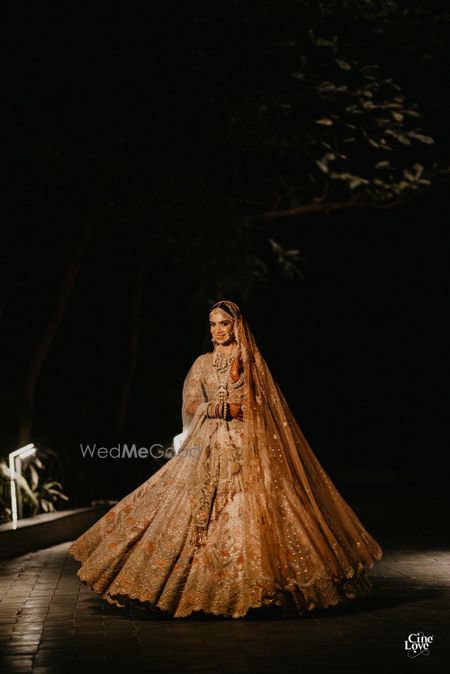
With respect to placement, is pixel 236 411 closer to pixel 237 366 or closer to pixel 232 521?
pixel 237 366

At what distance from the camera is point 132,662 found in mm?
6645

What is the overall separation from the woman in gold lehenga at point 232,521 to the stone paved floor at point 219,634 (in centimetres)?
18

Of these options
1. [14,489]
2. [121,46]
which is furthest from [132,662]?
[121,46]

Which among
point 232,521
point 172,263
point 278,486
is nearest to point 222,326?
point 278,486

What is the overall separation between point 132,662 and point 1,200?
9502 mm

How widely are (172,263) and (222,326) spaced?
34.9 ft

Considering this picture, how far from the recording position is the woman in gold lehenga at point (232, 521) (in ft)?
25.5

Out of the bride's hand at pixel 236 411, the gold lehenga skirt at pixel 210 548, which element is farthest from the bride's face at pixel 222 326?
the gold lehenga skirt at pixel 210 548

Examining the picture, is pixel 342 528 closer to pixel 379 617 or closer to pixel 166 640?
pixel 379 617

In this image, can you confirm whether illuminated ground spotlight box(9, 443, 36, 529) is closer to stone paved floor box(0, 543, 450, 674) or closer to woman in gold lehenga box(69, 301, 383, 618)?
stone paved floor box(0, 543, 450, 674)

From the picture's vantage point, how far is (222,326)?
8.53m

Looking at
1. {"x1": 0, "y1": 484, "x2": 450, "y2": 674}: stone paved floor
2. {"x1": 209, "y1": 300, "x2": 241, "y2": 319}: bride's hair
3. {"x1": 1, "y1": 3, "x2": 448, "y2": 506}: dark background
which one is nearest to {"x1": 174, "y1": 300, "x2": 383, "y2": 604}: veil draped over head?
{"x1": 209, "y1": 300, "x2": 241, "y2": 319}: bride's hair

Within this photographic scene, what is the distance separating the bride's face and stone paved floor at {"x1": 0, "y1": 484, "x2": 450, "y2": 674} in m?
1.86

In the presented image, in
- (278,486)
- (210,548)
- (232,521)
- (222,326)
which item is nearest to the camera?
(210,548)
